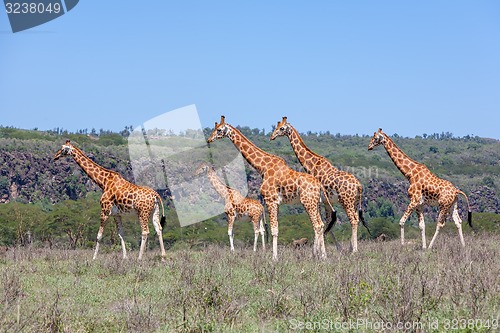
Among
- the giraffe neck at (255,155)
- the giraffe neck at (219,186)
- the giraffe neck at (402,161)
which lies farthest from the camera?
the giraffe neck at (219,186)

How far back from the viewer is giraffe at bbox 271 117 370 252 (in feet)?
48.2

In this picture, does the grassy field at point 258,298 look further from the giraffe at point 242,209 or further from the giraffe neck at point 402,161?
the giraffe at point 242,209

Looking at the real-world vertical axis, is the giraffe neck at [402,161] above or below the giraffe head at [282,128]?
below

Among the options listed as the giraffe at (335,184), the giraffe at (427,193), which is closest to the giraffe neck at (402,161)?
the giraffe at (427,193)

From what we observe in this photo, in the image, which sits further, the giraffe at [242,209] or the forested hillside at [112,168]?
the forested hillside at [112,168]

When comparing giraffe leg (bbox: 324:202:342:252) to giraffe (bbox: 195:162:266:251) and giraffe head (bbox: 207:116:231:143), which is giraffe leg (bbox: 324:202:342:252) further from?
giraffe (bbox: 195:162:266:251)

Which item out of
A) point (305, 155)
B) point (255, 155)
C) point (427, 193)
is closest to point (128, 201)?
point (255, 155)

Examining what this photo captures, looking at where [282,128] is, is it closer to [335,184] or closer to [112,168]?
[335,184]

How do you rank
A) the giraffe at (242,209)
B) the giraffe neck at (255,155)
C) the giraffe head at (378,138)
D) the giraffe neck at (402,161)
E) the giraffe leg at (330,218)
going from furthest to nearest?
the giraffe at (242,209) → the giraffe head at (378,138) → the giraffe neck at (402,161) → the giraffe leg at (330,218) → the giraffe neck at (255,155)

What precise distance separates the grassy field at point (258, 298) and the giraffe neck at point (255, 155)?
8.19ft

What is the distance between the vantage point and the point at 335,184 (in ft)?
48.3

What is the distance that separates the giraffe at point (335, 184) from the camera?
1468cm

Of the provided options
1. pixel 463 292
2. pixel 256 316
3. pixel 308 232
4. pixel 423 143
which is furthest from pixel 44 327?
pixel 423 143

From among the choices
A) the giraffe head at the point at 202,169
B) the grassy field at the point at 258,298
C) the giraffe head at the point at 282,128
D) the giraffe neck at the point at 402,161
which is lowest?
the grassy field at the point at 258,298
